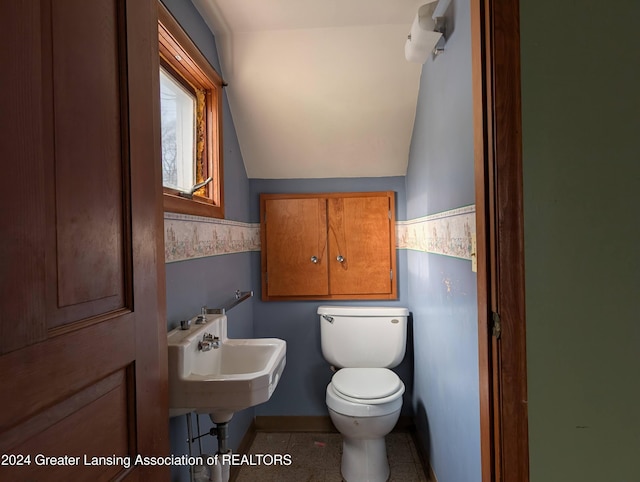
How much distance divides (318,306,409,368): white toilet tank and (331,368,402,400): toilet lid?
0.40 ft

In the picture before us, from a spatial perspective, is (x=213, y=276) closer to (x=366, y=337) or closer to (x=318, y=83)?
(x=366, y=337)

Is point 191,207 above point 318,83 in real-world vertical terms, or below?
below

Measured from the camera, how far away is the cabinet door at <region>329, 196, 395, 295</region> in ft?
7.59

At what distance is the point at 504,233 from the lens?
78 centimetres

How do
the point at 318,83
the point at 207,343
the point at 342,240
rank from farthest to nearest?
1. the point at 342,240
2. the point at 318,83
3. the point at 207,343

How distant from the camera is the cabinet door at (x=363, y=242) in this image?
2.31m

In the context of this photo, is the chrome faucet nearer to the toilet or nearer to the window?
the window

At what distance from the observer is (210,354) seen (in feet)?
4.49

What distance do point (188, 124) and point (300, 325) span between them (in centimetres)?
137

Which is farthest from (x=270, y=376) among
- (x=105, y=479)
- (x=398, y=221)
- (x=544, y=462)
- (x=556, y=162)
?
(x=398, y=221)

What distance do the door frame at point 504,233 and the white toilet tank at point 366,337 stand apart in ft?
4.38

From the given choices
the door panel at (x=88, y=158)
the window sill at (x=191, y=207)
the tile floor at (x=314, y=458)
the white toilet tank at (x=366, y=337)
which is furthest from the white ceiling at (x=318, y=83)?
the tile floor at (x=314, y=458)

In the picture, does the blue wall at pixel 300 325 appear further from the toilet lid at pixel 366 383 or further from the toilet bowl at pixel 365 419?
the toilet bowl at pixel 365 419

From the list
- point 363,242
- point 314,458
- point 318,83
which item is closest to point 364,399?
point 314,458
